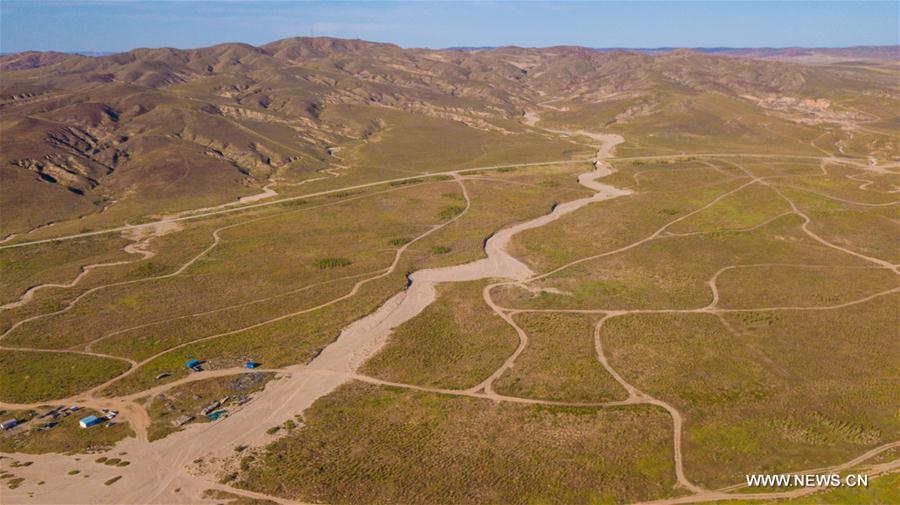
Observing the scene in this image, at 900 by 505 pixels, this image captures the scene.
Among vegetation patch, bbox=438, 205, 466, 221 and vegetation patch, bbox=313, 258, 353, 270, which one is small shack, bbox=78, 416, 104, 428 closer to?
vegetation patch, bbox=313, 258, 353, 270

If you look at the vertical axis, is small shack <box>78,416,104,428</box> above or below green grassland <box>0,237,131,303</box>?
below

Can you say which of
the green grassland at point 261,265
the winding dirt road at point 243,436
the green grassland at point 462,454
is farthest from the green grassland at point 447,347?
the green grassland at point 261,265

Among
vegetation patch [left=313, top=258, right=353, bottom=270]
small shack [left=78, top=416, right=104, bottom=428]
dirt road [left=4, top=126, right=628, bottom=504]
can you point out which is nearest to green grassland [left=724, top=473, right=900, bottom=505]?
dirt road [left=4, top=126, right=628, bottom=504]

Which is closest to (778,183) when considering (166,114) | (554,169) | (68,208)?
(554,169)

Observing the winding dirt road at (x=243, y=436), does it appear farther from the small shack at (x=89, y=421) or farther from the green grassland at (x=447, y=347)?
the small shack at (x=89, y=421)

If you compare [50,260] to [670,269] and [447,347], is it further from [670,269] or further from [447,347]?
[670,269]
